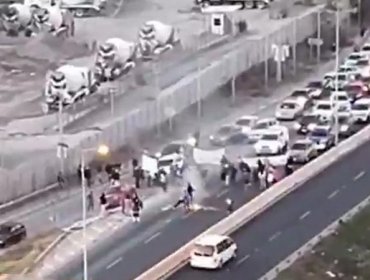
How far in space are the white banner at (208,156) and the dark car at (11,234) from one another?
10.2 feet

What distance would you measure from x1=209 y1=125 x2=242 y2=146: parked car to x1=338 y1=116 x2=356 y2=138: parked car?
1.34 metres

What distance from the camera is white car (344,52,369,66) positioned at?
2436 cm

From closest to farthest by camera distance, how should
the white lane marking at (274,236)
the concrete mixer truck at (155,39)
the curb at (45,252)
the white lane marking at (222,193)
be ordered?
the curb at (45,252), the white lane marking at (274,236), the white lane marking at (222,193), the concrete mixer truck at (155,39)

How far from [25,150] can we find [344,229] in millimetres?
4998

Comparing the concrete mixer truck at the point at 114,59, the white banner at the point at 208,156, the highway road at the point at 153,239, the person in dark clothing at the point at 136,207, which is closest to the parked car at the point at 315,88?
the concrete mixer truck at the point at 114,59

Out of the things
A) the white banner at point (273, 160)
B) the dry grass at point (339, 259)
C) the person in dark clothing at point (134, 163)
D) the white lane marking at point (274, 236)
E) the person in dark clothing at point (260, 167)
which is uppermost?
the dry grass at point (339, 259)

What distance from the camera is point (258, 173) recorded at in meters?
18.6

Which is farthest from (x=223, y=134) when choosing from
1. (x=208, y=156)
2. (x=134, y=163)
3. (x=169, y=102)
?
(x=134, y=163)

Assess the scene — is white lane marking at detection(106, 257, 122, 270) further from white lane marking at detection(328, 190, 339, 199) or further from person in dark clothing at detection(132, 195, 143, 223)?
white lane marking at detection(328, 190, 339, 199)

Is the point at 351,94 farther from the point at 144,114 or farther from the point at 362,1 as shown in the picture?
the point at 362,1

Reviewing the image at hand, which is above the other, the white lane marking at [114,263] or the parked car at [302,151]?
the white lane marking at [114,263]

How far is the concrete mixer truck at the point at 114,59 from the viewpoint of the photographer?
23.5 metres

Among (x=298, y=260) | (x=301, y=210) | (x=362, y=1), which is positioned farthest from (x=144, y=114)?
(x=362, y=1)

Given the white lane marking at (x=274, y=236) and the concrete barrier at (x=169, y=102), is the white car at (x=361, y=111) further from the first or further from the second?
the white lane marking at (x=274, y=236)
